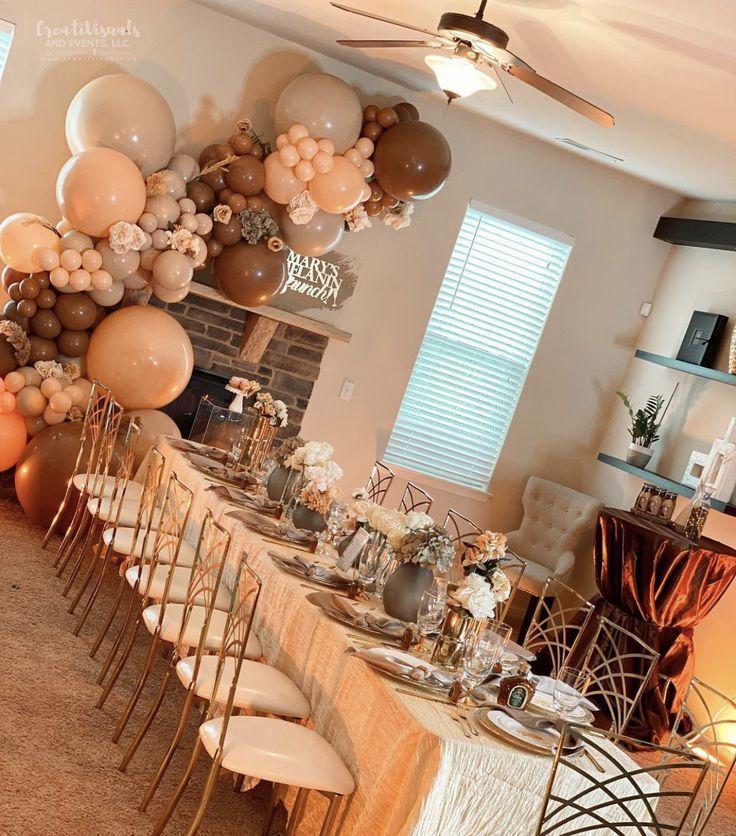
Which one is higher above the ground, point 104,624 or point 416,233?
point 416,233

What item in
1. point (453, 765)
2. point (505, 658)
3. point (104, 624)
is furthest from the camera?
point (104, 624)

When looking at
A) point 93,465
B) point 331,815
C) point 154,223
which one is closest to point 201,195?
point 154,223

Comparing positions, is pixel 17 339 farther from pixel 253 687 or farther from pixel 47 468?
pixel 253 687

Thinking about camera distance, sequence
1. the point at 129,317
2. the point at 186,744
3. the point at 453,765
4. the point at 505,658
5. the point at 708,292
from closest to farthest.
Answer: the point at 453,765 → the point at 505,658 → the point at 186,744 → the point at 129,317 → the point at 708,292

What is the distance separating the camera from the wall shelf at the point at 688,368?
19.4ft

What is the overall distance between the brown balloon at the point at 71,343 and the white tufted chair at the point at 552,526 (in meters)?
3.07

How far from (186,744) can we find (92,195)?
280 centimetres

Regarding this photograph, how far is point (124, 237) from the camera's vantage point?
17.0 feet

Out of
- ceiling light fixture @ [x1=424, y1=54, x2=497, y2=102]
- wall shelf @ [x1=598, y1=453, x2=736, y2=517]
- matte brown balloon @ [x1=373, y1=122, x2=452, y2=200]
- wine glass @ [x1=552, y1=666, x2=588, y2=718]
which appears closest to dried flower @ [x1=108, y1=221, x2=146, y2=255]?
matte brown balloon @ [x1=373, y1=122, x2=452, y2=200]

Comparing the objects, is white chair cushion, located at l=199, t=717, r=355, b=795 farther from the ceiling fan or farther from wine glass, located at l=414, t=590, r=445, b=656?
the ceiling fan

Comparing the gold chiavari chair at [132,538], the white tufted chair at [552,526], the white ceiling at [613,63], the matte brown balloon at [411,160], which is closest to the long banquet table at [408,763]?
the gold chiavari chair at [132,538]

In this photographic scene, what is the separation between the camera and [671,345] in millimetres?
6871

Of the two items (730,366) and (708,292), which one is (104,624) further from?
(708,292)

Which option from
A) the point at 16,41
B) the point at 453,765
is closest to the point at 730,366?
the point at 453,765
